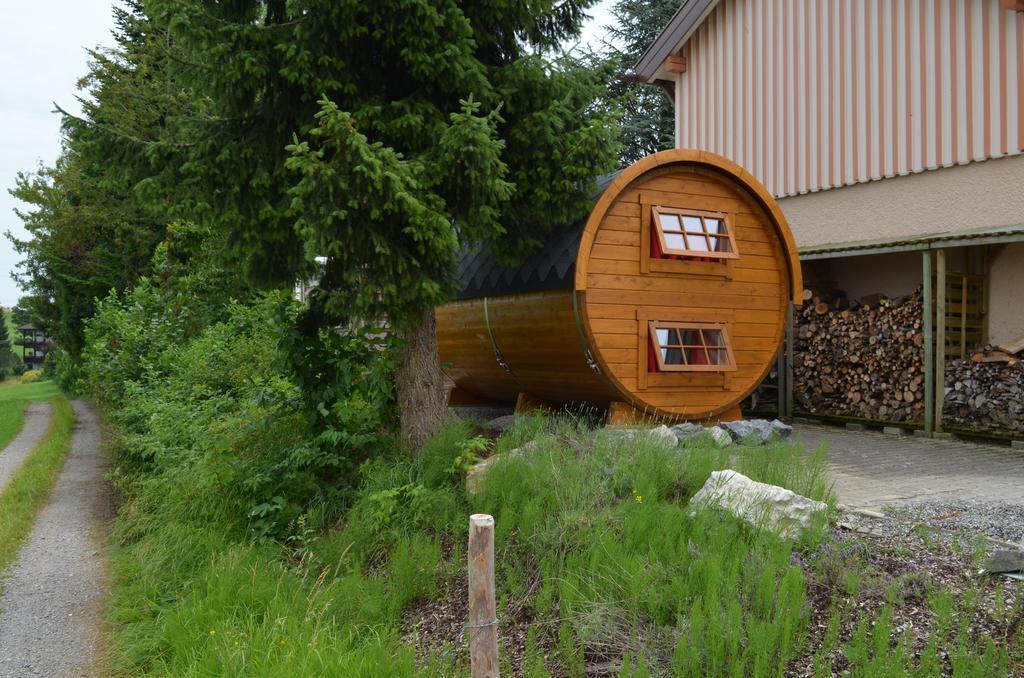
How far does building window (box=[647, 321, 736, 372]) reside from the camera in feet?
23.6

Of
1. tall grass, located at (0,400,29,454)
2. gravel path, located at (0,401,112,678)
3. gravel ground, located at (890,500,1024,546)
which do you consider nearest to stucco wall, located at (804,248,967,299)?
gravel ground, located at (890,500,1024,546)

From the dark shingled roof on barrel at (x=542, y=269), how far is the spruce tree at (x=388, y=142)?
30 cm

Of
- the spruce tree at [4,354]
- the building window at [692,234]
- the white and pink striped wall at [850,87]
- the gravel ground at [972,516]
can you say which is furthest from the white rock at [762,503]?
the spruce tree at [4,354]

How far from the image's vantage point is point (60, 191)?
20.4 m

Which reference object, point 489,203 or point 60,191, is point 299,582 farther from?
point 60,191

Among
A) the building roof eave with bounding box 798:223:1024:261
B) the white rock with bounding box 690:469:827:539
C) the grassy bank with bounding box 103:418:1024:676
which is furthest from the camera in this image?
the building roof eave with bounding box 798:223:1024:261

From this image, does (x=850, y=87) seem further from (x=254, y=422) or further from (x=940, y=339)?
(x=254, y=422)

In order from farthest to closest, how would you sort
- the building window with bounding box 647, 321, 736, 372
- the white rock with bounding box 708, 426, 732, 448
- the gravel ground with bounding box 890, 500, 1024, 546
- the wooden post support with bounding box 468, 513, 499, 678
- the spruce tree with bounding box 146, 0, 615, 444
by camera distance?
the building window with bounding box 647, 321, 736, 372 → the white rock with bounding box 708, 426, 732, 448 → the spruce tree with bounding box 146, 0, 615, 444 → the gravel ground with bounding box 890, 500, 1024, 546 → the wooden post support with bounding box 468, 513, 499, 678

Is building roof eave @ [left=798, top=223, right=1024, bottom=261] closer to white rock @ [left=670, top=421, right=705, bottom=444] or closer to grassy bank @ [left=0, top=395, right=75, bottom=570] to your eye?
white rock @ [left=670, top=421, right=705, bottom=444]

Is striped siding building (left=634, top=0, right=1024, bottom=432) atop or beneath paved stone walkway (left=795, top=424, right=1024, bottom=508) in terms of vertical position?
atop

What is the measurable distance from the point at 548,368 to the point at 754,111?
23.3ft

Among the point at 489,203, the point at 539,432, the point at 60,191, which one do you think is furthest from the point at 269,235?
the point at 60,191

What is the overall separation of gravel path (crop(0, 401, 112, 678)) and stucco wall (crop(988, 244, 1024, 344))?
9.34 m

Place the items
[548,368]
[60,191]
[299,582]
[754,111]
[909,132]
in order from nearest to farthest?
[299,582] < [548,368] < [909,132] < [754,111] < [60,191]
